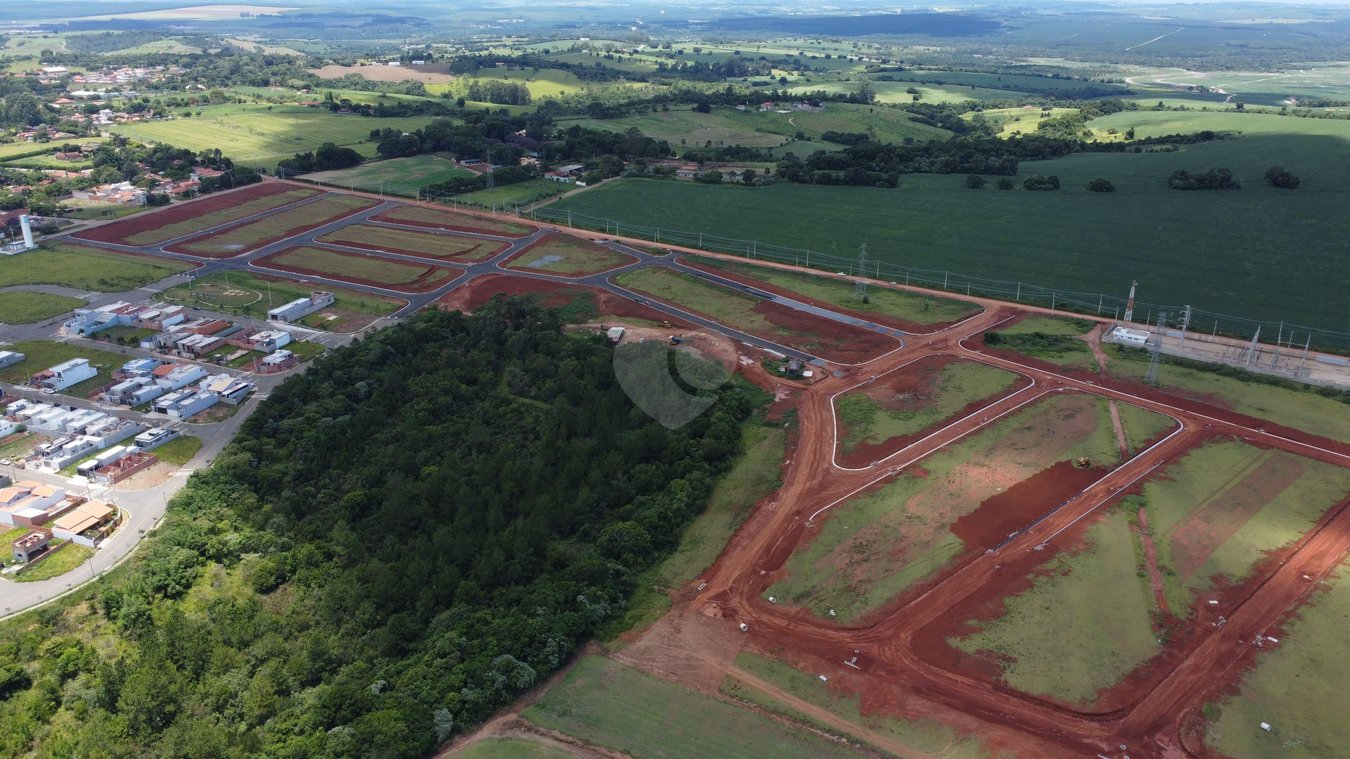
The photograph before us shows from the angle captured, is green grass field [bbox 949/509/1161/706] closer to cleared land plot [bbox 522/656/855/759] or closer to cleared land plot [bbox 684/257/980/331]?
cleared land plot [bbox 522/656/855/759]

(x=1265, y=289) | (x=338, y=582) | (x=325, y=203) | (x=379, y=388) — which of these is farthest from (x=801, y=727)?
(x=325, y=203)

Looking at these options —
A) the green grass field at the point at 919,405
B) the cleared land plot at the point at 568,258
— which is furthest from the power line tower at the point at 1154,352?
the cleared land plot at the point at 568,258

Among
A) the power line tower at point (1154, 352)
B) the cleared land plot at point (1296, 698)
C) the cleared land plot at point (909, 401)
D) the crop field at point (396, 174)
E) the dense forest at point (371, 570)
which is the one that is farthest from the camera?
the crop field at point (396, 174)

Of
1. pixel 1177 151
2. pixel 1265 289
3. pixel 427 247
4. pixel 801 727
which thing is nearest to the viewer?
pixel 801 727

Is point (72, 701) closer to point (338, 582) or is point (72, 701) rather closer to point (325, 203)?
point (338, 582)

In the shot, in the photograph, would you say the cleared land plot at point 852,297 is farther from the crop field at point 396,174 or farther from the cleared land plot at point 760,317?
the crop field at point 396,174

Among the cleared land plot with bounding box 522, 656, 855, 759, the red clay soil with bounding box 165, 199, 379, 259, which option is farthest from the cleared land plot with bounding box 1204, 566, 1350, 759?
the red clay soil with bounding box 165, 199, 379, 259
